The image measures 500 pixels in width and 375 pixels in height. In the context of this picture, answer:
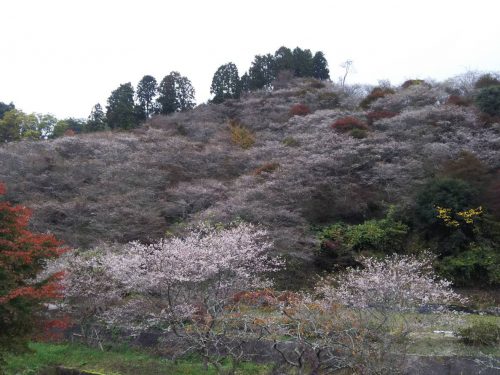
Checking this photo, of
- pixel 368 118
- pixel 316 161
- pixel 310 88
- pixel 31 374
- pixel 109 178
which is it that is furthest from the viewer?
pixel 310 88

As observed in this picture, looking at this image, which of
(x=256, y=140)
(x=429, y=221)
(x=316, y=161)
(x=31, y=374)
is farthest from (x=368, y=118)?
(x=31, y=374)

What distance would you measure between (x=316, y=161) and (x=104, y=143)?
541 inches

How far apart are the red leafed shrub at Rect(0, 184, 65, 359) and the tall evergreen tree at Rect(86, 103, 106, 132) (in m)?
27.4

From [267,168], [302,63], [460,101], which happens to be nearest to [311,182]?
[267,168]

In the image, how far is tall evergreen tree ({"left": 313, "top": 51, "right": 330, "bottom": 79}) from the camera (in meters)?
41.3

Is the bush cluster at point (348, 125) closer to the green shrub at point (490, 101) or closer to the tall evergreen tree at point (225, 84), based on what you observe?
the green shrub at point (490, 101)

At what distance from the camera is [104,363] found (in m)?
11.3

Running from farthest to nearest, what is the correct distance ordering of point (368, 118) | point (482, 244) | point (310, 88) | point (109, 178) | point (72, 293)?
1. point (310, 88)
2. point (368, 118)
3. point (109, 178)
4. point (482, 244)
5. point (72, 293)

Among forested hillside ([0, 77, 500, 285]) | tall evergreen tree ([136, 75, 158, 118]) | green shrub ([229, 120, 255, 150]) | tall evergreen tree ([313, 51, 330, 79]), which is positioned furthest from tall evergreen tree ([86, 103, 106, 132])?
tall evergreen tree ([313, 51, 330, 79])

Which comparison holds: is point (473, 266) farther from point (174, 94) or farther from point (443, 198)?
point (174, 94)

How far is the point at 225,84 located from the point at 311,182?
2149 centimetres

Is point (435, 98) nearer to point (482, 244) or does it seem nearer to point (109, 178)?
point (482, 244)

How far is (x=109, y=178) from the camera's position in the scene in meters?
22.0

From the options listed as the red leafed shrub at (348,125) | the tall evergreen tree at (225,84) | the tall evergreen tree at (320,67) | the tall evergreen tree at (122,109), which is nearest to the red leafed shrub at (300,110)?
the red leafed shrub at (348,125)
